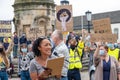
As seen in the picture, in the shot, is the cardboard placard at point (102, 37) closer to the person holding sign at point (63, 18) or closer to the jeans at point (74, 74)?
the jeans at point (74, 74)

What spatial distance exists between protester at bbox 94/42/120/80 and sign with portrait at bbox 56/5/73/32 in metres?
4.94

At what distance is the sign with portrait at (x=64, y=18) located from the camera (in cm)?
1516

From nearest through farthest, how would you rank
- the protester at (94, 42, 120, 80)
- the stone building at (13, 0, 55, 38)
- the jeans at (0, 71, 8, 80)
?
the protester at (94, 42, 120, 80) → the jeans at (0, 71, 8, 80) → the stone building at (13, 0, 55, 38)

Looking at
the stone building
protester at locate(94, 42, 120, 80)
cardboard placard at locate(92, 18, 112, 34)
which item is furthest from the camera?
the stone building

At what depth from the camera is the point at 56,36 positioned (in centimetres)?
926

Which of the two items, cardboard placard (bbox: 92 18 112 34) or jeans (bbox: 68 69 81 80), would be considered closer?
cardboard placard (bbox: 92 18 112 34)

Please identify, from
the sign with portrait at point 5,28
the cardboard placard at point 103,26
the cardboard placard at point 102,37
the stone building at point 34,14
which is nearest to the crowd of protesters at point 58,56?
the cardboard placard at point 102,37

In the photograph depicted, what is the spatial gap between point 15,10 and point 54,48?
24513 millimetres

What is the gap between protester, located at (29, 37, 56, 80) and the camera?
6.95m

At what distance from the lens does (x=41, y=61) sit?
7113 mm

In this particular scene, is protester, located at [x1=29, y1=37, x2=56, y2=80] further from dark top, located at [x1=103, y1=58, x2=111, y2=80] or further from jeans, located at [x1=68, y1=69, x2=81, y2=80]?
jeans, located at [x1=68, y1=69, x2=81, y2=80]

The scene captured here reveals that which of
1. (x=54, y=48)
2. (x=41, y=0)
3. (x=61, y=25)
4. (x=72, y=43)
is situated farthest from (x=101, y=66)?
(x=41, y=0)

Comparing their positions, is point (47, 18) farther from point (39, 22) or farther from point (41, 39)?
point (41, 39)

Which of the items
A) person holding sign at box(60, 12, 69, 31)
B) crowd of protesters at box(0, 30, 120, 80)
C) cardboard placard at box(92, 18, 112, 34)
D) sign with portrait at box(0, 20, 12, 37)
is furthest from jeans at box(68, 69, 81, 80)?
sign with portrait at box(0, 20, 12, 37)
